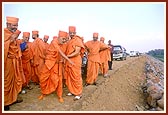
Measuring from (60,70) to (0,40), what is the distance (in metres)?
1.98

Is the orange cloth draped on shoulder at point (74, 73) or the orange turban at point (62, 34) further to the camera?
the orange cloth draped on shoulder at point (74, 73)

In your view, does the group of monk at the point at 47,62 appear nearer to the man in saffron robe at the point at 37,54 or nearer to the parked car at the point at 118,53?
the man in saffron robe at the point at 37,54

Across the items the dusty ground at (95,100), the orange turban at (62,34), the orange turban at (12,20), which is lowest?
the dusty ground at (95,100)

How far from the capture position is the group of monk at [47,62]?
833cm

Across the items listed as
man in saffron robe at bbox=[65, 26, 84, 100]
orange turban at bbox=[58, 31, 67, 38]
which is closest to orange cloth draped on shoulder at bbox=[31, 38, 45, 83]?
man in saffron robe at bbox=[65, 26, 84, 100]

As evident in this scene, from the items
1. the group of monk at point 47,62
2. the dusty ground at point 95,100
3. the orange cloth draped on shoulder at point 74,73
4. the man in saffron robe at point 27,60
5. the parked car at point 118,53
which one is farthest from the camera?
the parked car at point 118,53

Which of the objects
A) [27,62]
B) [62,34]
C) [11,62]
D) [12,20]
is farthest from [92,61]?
[12,20]

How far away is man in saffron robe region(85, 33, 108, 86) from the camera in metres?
11.1

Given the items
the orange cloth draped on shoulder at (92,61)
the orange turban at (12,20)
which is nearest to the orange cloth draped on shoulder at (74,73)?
the orange cloth draped on shoulder at (92,61)

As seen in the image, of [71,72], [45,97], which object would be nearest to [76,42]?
[71,72]

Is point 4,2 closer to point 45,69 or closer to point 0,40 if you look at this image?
point 0,40

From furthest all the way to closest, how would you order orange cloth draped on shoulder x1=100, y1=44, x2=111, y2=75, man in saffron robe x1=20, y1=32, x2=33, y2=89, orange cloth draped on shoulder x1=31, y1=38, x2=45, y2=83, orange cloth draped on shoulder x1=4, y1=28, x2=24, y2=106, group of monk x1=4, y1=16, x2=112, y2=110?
orange cloth draped on shoulder x1=100, y1=44, x2=111, y2=75
orange cloth draped on shoulder x1=31, y1=38, x2=45, y2=83
man in saffron robe x1=20, y1=32, x2=33, y2=89
group of monk x1=4, y1=16, x2=112, y2=110
orange cloth draped on shoulder x1=4, y1=28, x2=24, y2=106

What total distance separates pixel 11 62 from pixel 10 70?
20cm

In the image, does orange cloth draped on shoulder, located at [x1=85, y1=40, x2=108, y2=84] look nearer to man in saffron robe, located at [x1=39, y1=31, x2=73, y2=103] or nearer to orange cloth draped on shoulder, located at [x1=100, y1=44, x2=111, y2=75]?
orange cloth draped on shoulder, located at [x1=100, y1=44, x2=111, y2=75]
